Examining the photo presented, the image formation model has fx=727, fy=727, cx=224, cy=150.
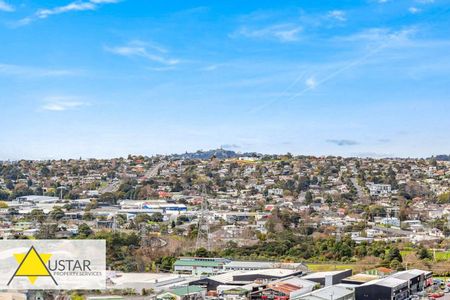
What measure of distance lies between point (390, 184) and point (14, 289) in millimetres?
34484

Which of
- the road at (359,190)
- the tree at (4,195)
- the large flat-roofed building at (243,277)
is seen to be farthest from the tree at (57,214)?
the road at (359,190)

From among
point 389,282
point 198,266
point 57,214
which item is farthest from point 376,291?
point 57,214

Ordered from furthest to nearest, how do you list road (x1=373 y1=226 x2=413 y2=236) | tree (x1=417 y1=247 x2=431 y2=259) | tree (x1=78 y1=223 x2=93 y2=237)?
road (x1=373 y1=226 x2=413 y2=236) → tree (x1=78 y1=223 x2=93 y2=237) → tree (x1=417 y1=247 x2=431 y2=259)

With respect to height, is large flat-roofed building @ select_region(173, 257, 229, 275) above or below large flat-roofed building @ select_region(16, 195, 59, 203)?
below

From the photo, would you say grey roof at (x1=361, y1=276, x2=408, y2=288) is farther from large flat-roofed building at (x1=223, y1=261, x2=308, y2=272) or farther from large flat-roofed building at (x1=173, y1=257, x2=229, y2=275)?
A: large flat-roofed building at (x1=173, y1=257, x2=229, y2=275)

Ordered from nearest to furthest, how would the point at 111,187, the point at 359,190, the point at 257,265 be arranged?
the point at 257,265 < the point at 359,190 < the point at 111,187

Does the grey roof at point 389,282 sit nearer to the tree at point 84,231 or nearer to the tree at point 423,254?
the tree at point 423,254

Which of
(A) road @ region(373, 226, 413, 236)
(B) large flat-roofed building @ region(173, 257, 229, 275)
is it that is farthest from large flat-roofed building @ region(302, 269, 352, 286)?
(A) road @ region(373, 226, 413, 236)

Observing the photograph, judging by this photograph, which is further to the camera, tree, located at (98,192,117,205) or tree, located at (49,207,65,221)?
tree, located at (98,192,117,205)

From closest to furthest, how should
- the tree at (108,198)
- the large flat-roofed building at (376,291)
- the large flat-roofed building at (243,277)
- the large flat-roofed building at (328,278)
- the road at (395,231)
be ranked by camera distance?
1. the large flat-roofed building at (376,291)
2. the large flat-roofed building at (243,277)
3. the large flat-roofed building at (328,278)
4. the road at (395,231)
5. the tree at (108,198)

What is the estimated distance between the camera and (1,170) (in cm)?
5431

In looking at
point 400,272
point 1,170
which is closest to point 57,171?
point 1,170

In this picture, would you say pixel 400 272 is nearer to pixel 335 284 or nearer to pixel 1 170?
pixel 335 284

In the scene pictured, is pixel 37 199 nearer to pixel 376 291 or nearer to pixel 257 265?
pixel 257 265
